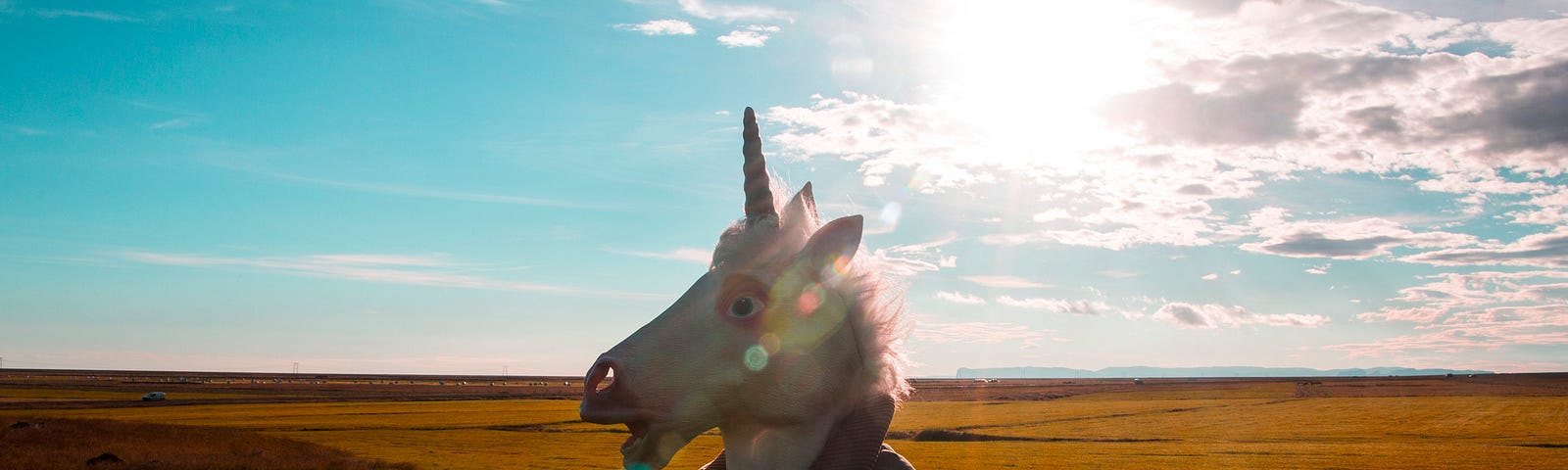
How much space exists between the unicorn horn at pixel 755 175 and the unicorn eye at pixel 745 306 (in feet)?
0.58

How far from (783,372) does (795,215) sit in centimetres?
34

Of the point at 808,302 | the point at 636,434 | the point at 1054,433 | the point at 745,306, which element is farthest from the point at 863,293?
the point at 1054,433

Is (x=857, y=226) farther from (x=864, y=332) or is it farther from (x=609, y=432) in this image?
(x=609, y=432)

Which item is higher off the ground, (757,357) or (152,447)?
(757,357)

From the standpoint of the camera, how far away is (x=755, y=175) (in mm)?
1756

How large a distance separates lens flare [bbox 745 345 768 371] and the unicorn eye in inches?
2.5

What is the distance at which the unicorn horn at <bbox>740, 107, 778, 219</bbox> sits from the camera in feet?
5.63

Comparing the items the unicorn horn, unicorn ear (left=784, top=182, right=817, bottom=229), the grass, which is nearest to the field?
the grass

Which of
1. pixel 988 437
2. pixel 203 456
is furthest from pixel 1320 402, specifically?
pixel 203 456

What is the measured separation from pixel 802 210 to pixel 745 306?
0.27 metres

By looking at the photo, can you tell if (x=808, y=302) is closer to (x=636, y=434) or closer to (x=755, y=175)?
(x=755, y=175)

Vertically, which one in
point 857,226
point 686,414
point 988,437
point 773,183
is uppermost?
point 773,183

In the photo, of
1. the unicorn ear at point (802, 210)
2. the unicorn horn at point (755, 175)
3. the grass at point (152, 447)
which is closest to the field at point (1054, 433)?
the grass at point (152, 447)

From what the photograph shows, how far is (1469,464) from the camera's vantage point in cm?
2222
